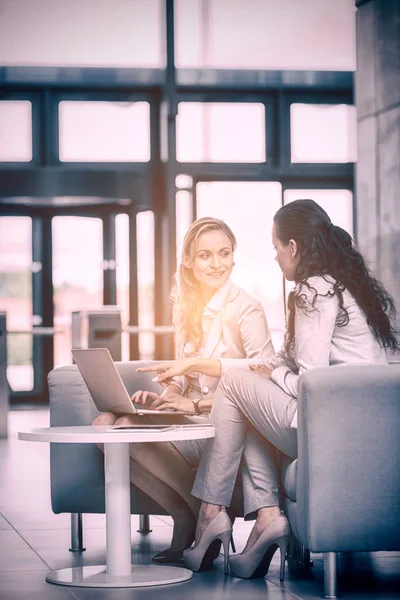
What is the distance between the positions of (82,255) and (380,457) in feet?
28.3

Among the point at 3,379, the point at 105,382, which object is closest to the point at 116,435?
the point at 105,382

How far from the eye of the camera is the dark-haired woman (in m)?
3.06

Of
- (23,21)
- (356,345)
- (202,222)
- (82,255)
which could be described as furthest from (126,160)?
(356,345)

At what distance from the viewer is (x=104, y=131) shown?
11070mm

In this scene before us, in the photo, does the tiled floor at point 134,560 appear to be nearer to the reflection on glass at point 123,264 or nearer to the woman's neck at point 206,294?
the woman's neck at point 206,294

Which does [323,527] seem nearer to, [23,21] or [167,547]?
[167,547]

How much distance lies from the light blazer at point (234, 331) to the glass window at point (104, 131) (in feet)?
24.8

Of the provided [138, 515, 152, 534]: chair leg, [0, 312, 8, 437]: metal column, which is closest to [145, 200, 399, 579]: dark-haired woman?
[138, 515, 152, 534]: chair leg

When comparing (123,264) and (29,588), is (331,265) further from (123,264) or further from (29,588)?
(123,264)

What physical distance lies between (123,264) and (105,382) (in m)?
7.99

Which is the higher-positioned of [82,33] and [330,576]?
[82,33]

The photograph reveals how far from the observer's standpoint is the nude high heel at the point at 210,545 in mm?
3164

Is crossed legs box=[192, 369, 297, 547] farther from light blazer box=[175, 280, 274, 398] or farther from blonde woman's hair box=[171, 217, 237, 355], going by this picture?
blonde woman's hair box=[171, 217, 237, 355]

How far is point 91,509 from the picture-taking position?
12.0 feet
